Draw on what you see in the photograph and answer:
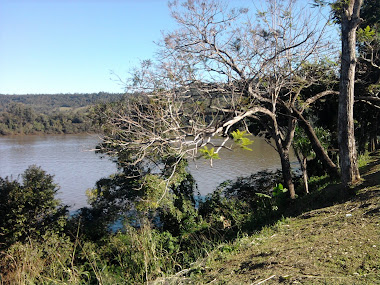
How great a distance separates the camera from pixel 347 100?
671 centimetres

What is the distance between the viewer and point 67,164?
24766mm

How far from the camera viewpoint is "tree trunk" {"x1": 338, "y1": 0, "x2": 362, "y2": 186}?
661 centimetres

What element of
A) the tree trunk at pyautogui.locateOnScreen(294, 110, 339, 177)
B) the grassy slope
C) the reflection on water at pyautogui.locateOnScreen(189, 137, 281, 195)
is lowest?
the reflection on water at pyautogui.locateOnScreen(189, 137, 281, 195)

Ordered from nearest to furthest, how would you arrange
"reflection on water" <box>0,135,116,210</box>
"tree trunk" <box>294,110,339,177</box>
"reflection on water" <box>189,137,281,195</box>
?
"tree trunk" <box>294,110,339,177</box>
"reflection on water" <box>0,135,116,210</box>
"reflection on water" <box>189,137,281,195</box>

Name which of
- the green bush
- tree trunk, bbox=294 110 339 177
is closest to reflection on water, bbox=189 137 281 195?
tree trunk, bbox=294 110 339 177

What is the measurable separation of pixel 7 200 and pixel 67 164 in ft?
51.2

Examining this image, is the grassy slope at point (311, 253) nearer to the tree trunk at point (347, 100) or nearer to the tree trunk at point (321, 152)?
the tree trunk at point (347, 100)

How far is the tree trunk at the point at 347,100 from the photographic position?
6613 mm

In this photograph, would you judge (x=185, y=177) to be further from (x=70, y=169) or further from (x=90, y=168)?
(x=70, y=169)

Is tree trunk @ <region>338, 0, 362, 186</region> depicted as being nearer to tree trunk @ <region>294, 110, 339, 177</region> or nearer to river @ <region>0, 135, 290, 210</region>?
tree trunk @ <region>294, 110, 339, 177</region>

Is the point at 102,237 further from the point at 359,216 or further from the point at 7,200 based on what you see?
the point at 359,216

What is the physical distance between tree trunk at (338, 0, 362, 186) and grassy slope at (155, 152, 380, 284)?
20.0 inches

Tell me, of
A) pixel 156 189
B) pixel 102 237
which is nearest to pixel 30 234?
pixel 102 237

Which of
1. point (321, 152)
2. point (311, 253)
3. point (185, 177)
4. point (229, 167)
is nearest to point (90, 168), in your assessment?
point (229, 167)
